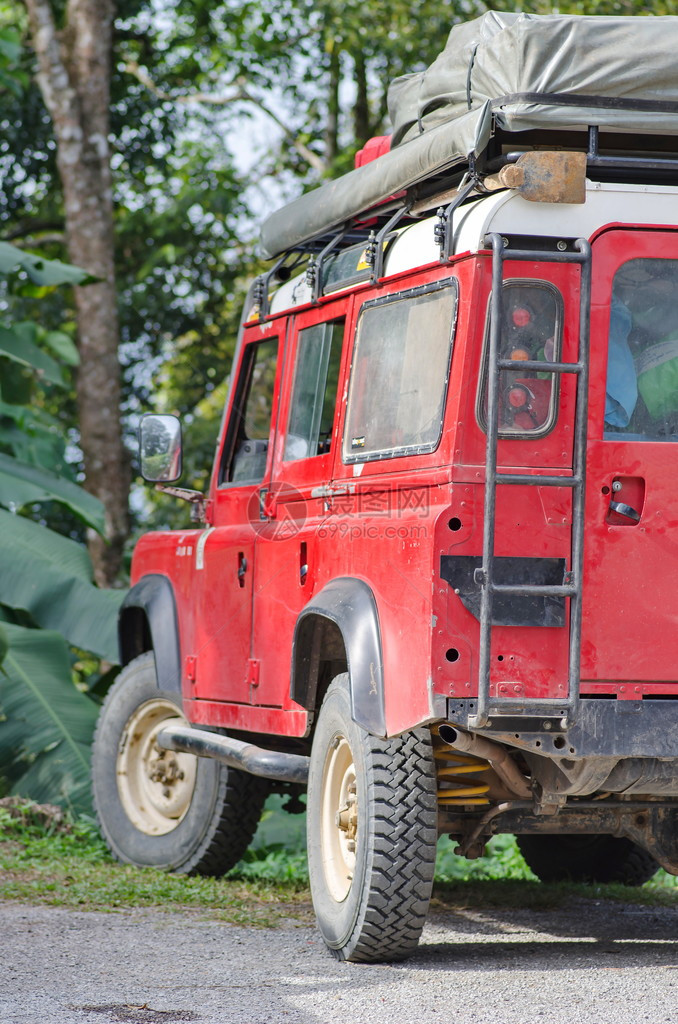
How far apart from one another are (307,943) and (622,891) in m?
2.36

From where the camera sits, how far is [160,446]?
7.08 m

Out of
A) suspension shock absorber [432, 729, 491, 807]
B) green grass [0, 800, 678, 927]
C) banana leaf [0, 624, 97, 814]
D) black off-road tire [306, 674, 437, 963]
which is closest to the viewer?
black off-road tire [306, 674, 437, 963]

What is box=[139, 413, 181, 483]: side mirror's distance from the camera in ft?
23.2

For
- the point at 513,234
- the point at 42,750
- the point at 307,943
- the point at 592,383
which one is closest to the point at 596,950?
the point at 307,943

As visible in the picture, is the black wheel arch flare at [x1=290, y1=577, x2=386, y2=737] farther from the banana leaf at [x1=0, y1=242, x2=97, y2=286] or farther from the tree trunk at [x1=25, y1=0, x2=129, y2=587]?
the tree trunk at [x1=25, y1=0, x2=129, y2=587]

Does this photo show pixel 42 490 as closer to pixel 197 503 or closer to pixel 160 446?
pixel 197 503

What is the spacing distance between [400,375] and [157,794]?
3395mm

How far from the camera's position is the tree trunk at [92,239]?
45.2 ft

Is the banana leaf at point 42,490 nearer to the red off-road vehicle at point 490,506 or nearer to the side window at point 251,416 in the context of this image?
the side window at point 251,416

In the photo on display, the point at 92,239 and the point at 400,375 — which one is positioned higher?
the point at 92,239

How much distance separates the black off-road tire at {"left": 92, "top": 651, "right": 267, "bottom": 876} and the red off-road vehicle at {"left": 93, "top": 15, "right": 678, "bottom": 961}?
1.20 meters

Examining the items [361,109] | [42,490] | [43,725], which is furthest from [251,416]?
[361,109]

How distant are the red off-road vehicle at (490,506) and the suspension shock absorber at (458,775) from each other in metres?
0.02

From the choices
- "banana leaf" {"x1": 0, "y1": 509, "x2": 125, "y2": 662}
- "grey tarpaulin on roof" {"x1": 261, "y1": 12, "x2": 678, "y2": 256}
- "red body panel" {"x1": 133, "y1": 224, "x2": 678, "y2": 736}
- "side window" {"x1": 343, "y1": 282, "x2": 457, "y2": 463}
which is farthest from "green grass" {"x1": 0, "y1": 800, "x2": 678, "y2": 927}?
"grey tarpaulin on roof" {"x1": 261, "y1": 12, "x2": 678, "y2": 256}
